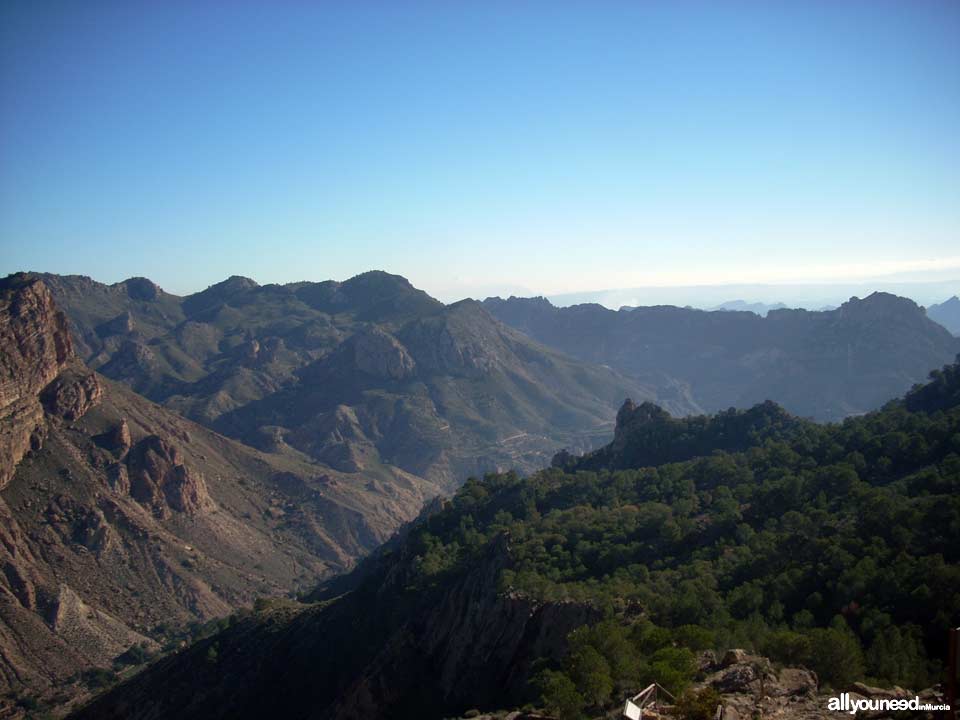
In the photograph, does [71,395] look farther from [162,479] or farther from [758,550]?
[758,550]

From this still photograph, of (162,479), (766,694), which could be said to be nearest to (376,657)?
(766,694)

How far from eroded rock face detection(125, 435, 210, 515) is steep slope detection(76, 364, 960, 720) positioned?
6870 centimetres

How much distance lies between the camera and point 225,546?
490 feet

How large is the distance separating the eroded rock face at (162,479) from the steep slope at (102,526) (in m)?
0.27

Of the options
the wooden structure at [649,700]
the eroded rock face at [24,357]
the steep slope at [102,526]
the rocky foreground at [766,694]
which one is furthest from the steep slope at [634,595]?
the eroded rock face at [24,357]

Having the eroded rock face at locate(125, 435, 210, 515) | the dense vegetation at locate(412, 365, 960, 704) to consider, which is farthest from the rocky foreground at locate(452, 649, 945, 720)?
the eroded rock face at locate(125, 435, 210, 515)

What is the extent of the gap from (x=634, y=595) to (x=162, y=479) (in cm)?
12210

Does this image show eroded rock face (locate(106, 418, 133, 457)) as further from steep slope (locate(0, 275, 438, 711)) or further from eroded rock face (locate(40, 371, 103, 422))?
eroded rock face (locate(40, 371, 103, 422))

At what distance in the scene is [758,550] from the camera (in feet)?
198

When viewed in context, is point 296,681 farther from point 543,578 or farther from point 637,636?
point 637,636

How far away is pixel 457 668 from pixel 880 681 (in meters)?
31.3

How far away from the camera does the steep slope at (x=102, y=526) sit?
10812 centimetres

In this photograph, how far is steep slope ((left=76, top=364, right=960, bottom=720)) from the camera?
137ft

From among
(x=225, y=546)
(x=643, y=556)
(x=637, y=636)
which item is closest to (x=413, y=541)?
(x=643, y=556)
